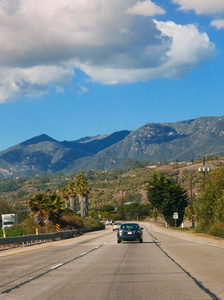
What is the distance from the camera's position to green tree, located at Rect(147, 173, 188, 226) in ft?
287

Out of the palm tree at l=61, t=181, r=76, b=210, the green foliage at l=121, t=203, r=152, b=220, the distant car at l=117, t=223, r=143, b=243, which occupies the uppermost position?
the palm tree at l=61, t=181, r=76, b=210

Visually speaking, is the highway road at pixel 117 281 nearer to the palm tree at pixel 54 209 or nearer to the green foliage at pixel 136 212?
the palm tree at pixel 54 209

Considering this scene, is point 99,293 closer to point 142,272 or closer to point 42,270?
point 142,272

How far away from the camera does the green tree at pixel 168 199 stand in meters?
87.6

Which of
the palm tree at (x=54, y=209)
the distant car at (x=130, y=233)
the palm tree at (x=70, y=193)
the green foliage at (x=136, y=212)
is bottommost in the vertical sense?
the green foliage at (x=136, y=212)

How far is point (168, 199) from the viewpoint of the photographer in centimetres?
8800

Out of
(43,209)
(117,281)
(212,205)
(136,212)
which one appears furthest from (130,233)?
(136,212)

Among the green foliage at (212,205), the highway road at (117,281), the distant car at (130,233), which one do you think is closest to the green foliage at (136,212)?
the green foliage at (212,205)

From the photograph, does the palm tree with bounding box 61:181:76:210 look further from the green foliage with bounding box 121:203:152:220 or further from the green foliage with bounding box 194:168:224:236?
the green foliage with bounding box 121:203:152:220

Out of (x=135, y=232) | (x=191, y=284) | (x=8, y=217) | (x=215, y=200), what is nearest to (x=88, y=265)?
(x=191, y=284)

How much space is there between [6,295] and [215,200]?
31.5m

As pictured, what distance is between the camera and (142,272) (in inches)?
501

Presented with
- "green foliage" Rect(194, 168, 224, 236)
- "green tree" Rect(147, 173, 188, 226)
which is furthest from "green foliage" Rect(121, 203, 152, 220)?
"green foliage" Rect(194, 168, 224, 236)

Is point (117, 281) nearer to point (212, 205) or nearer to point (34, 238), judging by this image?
point (34, 238)
